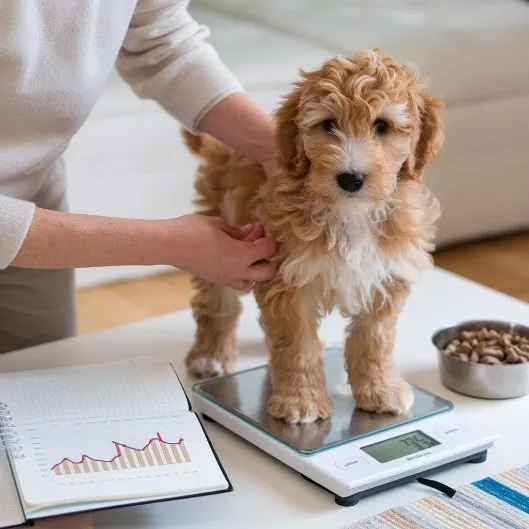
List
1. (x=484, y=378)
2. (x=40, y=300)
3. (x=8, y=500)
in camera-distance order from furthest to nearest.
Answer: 1. (x=40, y=300)
2. (x=484, y=378)
3. (x=8, y=500)

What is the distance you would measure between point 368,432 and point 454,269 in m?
1.72

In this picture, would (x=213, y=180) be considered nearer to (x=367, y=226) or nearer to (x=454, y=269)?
(x=367, y=226)

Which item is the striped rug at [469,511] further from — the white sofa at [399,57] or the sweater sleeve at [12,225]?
the white sofa at [399,57]

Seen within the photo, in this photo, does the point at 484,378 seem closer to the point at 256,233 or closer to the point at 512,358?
the point at 512,358

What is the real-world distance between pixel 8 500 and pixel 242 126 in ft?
2.18

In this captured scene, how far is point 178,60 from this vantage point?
1.49 metres

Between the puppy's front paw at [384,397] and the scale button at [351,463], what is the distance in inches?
5.2

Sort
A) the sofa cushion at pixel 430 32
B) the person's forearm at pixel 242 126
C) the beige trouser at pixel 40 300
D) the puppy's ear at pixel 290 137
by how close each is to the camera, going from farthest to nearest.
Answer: the sofa cushion at pixel 430 32, the beige trouser at pixel 40 300, the person's forearm at pixel 242 126, the puppy's ear at pixel 290 137

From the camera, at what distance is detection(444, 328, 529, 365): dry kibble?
1.38m

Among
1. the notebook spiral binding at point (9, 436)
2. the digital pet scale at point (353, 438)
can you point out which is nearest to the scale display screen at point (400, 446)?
the digital pet scale at point (353, 438)

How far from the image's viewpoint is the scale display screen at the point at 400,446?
3.83 ft

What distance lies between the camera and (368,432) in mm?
1220

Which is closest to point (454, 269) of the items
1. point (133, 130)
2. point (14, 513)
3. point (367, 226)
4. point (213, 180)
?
point (133, 130)

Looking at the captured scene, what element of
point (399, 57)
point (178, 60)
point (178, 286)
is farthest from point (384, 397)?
point (399, 57)
